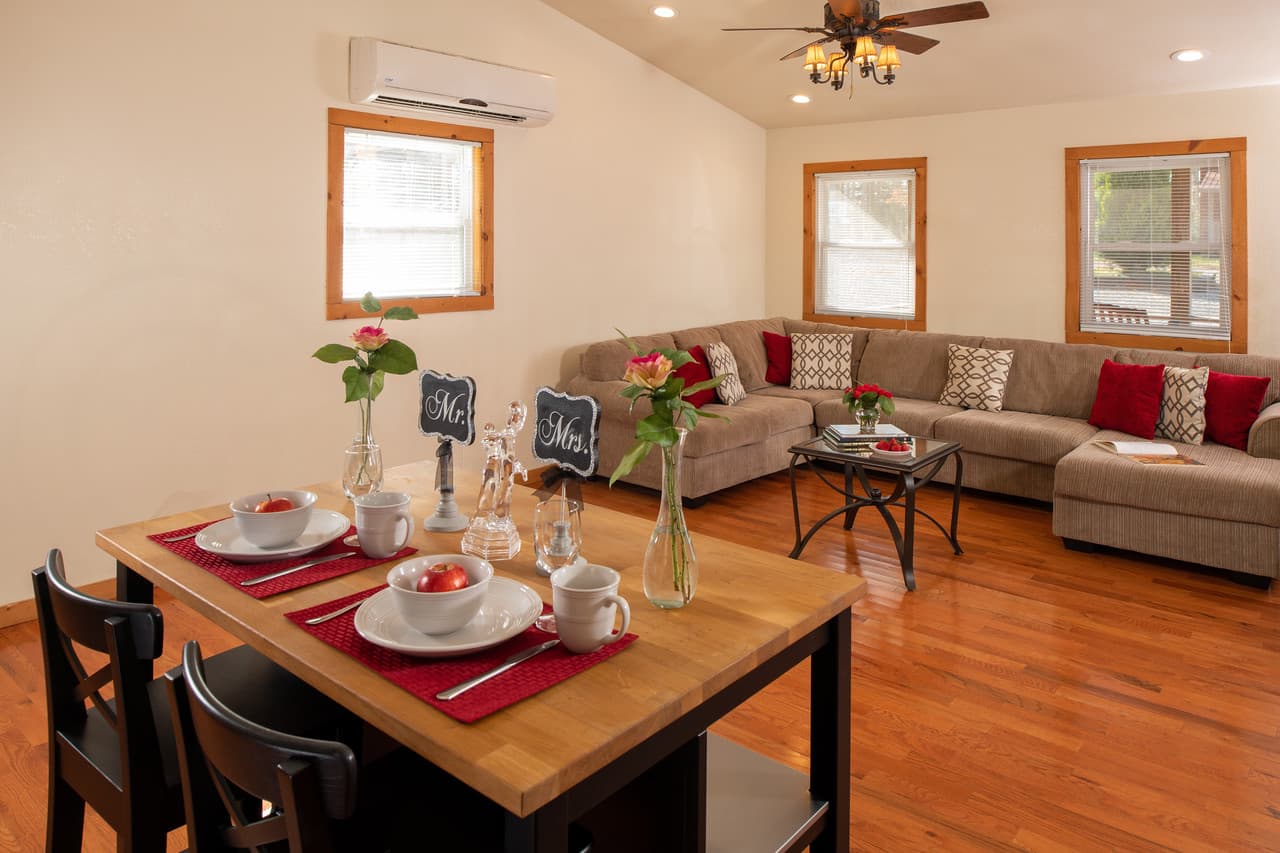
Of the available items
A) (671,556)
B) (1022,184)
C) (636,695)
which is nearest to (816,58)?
(1022,184)

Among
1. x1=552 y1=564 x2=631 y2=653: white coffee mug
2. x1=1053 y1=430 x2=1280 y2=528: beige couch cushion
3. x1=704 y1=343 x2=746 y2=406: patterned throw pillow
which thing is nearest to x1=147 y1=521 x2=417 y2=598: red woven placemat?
x1=552 y1=564 x2=631 y2=653: white coffee mug

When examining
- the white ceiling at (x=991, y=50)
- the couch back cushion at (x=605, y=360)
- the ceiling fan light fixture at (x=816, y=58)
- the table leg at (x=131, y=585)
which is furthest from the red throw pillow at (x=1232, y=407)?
the table leg at (x=131, y=585)

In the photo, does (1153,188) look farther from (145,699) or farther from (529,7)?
(145,699)

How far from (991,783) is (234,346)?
11.4 ft

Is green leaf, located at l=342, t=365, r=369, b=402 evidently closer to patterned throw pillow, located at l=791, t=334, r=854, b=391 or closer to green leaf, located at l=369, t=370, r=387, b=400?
green leaf, located at l=369, t=370, r=387, b=400

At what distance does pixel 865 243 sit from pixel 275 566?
19.6 feet

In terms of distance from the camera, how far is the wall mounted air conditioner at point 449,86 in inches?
171

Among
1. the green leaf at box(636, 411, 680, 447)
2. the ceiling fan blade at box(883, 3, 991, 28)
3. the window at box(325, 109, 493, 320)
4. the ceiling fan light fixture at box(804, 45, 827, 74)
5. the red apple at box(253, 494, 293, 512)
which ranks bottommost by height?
the red apple at box(253, 494, 293, 512)

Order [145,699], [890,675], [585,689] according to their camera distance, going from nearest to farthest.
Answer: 1. [585,689]
2. [145,699]
3. [890,675]

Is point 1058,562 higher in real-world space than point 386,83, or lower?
lower

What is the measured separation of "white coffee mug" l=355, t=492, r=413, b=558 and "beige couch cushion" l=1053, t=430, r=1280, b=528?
139 inches

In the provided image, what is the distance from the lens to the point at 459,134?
495 centimetres

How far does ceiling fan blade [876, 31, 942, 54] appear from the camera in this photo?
14.3 feet

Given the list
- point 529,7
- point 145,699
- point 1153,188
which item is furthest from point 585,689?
point 1153,188
